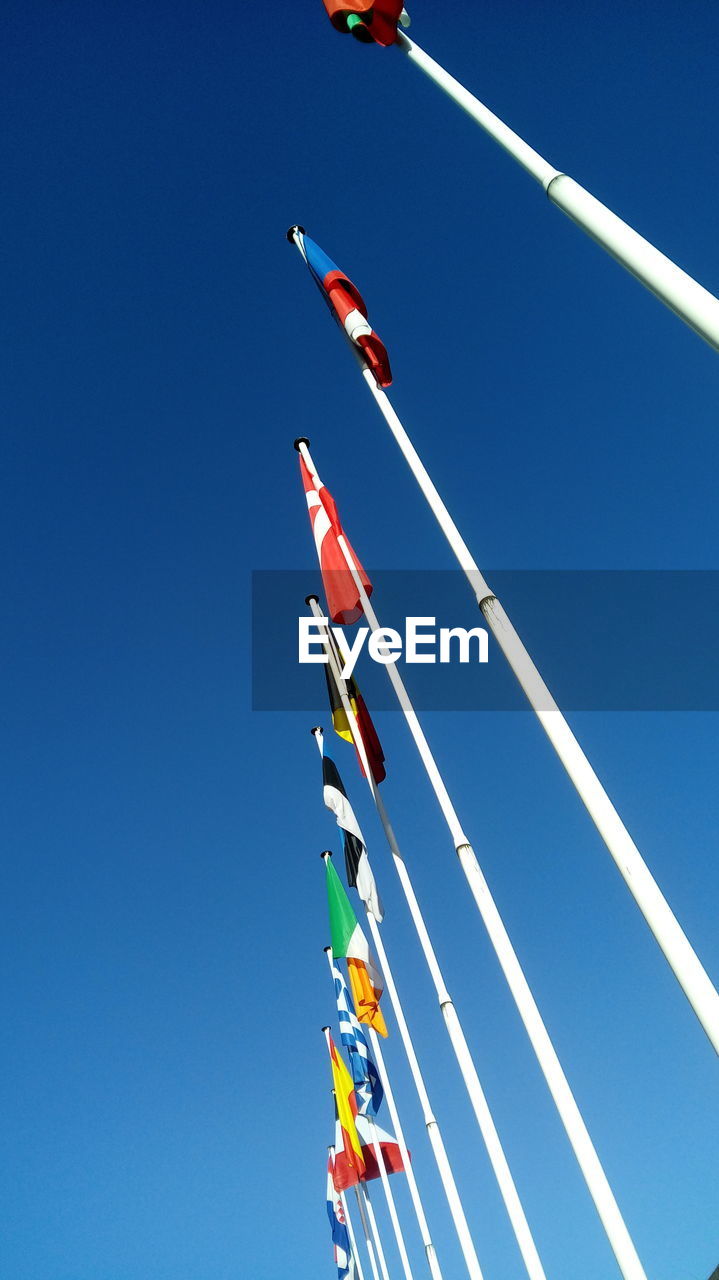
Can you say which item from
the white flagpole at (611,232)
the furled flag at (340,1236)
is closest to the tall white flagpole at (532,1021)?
the white flagpole at (611,232)

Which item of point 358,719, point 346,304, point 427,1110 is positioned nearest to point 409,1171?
point 427,1110

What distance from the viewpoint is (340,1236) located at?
65.3 ft

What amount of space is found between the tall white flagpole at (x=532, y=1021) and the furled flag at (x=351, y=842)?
3.62 metres

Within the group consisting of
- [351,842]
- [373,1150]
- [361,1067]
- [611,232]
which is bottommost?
[611,232]

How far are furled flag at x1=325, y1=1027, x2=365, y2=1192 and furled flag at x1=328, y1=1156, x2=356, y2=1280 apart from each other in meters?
3.78

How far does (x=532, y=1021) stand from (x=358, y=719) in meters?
4.94

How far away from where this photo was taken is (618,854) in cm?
466

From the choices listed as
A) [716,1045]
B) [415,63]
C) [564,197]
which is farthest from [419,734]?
[415,63]

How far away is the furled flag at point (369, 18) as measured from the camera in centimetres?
663

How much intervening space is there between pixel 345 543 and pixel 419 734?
112 inches

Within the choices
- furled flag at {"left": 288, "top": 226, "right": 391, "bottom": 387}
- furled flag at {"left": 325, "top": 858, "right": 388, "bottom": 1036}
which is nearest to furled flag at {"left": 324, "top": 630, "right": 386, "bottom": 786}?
furled flag at {"left": 325, "top": 858, "right": 388, "bottom": 1036}

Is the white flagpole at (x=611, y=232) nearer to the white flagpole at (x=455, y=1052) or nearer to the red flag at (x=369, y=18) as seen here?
the red flag at (x=369, y=18)

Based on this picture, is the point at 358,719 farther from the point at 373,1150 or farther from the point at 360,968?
the point at 373,1150

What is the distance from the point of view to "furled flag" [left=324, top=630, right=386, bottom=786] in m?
10.4
